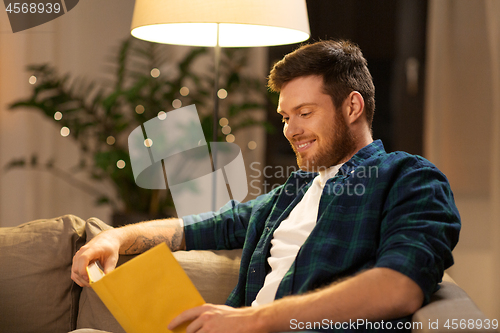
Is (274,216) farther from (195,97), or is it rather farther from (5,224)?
(5,224)

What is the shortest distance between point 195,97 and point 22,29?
3.44ft

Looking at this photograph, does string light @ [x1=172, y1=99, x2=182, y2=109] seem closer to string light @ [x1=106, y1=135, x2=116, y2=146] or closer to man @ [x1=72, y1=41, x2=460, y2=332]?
string light @ [x1=106, y1=135, x2=116, y2=146]

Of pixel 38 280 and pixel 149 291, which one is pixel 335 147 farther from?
pixel 38 280

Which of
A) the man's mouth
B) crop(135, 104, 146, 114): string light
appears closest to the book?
the man's mouth

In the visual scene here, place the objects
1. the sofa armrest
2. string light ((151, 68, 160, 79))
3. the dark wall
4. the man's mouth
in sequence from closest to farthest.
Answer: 1. the sofa armrest
2. the man's mouth
3. string light ((151, 68, 160, 79))
4. the dark wall

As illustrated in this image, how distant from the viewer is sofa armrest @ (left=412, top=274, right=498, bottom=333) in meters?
0.78

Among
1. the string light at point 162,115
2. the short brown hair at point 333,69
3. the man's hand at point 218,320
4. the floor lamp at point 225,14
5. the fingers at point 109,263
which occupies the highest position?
the floor lamp at point 225,14

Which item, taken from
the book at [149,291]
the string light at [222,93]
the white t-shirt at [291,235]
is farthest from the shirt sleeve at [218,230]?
the string light at [222,93]

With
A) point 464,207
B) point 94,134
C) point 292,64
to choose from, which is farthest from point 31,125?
point 464,207

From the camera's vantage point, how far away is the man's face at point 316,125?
1.20m

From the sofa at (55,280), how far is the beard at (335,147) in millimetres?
384

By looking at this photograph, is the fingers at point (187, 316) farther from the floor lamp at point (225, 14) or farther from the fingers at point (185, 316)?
the floor lamp at point (225, 14)

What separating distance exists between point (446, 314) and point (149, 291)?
1.86ft

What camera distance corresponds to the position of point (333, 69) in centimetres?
121
